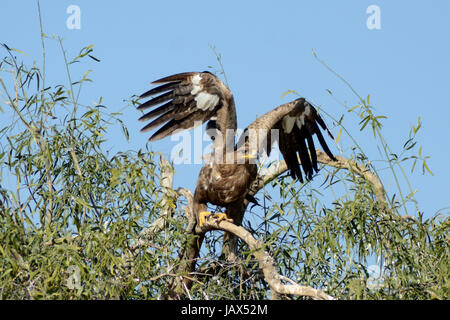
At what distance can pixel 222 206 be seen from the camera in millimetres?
7301

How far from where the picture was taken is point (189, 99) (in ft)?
23.4

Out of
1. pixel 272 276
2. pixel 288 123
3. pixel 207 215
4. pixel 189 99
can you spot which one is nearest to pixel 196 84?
pixel 189 99

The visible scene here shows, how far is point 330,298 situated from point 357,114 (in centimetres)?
152

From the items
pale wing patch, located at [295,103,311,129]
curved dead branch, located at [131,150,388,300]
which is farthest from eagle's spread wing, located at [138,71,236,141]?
pale wing patch, located at [295,103,311,129]

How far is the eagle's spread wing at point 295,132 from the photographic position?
7.62 metres

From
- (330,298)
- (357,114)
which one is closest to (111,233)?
(330,298)

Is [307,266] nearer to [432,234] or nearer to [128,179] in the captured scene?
[432,234]

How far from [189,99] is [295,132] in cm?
139

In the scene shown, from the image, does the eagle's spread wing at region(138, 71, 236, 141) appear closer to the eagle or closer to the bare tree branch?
the eagle

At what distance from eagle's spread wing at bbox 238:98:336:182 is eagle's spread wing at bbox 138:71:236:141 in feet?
1.54

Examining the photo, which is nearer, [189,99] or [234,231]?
[234,231]

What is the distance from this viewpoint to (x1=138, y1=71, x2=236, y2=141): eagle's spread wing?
23.2 ft

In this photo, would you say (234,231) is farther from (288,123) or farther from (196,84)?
(288,123)

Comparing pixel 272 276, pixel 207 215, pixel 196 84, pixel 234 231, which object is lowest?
pixel 272 276
